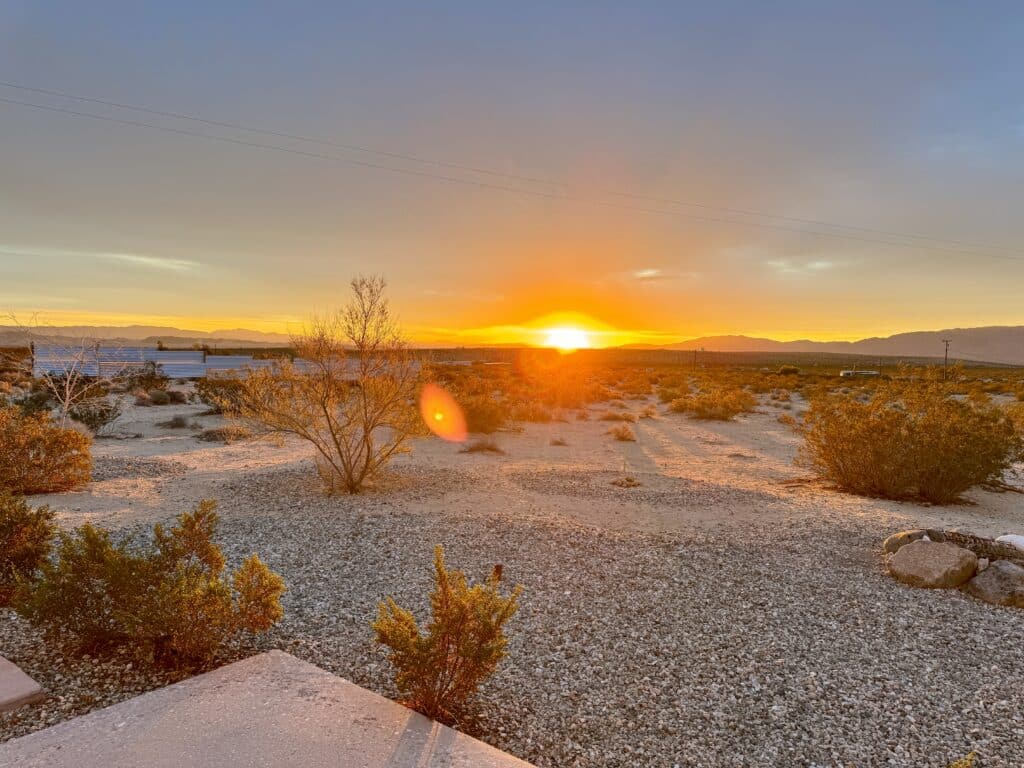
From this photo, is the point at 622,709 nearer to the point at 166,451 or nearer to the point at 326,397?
the point at 326,397

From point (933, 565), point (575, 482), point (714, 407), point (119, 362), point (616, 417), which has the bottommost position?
point (575, 482)

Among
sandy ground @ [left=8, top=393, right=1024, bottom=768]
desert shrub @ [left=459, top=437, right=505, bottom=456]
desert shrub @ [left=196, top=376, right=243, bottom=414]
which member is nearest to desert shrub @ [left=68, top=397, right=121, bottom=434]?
desert shrub @ [left=196, top=376, right=243, bottom=414]

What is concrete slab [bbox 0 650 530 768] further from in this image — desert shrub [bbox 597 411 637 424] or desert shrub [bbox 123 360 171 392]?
desert shrub [bbox 123 360 171 392]

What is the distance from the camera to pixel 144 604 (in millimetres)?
4465

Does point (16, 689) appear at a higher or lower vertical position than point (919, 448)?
lower

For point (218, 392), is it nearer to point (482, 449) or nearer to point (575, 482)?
point (482, 449)

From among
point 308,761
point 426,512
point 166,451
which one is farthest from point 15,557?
point 166,451

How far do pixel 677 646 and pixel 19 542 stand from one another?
6204 mm

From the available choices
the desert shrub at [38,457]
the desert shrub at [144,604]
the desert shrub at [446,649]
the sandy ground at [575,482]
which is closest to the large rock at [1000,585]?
the sandy ground at [575,482]

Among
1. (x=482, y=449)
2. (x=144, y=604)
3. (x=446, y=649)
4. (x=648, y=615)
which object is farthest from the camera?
(x=482, y=449)

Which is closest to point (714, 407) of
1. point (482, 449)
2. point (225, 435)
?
point (482, 449)

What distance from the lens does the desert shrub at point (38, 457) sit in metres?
10.5

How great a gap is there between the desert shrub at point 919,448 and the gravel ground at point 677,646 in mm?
3672

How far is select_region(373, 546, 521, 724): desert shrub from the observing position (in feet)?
13.3
